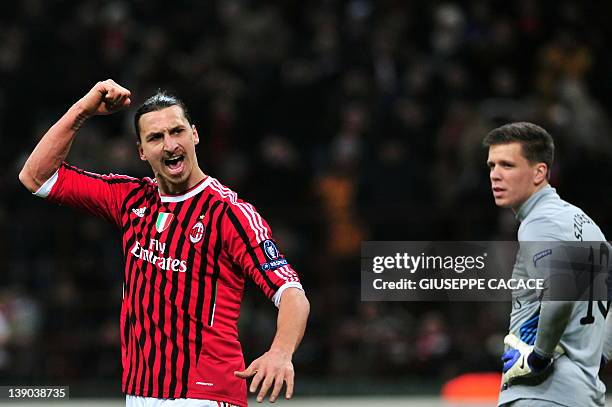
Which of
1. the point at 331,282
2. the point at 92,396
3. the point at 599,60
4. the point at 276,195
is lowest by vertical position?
the point at 92,396

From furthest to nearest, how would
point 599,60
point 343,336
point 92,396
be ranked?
point 599,60 → point 343,336 → point 92,396

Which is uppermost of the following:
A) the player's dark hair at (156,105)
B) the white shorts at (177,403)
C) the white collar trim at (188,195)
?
the player's dark hair at (156,105)

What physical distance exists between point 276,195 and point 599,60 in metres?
4.03

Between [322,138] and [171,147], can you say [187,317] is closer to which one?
[171,147]

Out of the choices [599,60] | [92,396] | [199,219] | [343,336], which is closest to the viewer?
[199,219]

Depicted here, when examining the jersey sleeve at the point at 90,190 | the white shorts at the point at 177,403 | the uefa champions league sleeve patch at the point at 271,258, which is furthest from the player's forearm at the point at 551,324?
the jersey sleeve at the point at 90,190

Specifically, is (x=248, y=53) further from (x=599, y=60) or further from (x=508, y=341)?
(x=508, y=341)

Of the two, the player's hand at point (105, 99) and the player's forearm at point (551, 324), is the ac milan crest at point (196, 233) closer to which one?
the player's hand at point (105, 99)

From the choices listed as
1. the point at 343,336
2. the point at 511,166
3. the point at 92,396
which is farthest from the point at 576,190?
the point at 511,166

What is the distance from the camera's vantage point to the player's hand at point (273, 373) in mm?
4043

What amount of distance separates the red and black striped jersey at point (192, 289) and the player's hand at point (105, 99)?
47 cm

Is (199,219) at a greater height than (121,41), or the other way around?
(121,41)

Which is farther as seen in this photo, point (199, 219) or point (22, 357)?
point (22, 357)

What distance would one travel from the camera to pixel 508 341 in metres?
4.80
